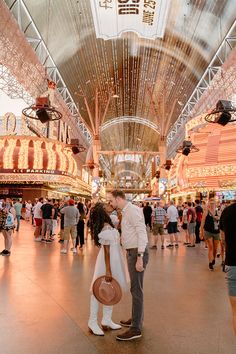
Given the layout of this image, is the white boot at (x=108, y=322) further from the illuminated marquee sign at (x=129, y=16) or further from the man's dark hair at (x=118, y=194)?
the illuminated marquee sign at (x=129, y=16)

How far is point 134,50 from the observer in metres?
27.2

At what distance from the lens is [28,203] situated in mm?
24406

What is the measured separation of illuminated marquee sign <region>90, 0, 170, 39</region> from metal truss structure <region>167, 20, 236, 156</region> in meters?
8.11

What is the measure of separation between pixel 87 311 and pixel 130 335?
1057 millimetres

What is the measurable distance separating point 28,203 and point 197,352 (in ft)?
72.1

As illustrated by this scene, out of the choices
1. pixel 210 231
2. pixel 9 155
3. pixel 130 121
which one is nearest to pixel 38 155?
pixel 9 155

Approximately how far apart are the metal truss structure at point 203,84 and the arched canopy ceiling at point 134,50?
0.43 m

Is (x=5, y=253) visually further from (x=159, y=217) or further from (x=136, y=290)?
(x=136, y=290)

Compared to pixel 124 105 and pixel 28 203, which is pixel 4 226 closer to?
pixel 28 203

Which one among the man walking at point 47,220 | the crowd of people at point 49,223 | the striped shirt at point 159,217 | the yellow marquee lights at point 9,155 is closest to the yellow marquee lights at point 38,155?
the yellow marquee lights at point 9,155

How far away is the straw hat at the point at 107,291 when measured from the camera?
3805 millimetres

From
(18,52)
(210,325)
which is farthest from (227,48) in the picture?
(210,325)

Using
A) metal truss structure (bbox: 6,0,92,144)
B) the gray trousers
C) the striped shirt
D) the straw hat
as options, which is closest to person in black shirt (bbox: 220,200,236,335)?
the gray trousers

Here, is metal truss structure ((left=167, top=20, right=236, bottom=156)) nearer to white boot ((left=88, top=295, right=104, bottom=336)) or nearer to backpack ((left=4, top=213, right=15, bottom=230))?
backpack ((left=4, top=213, right=15, bottom=230))
